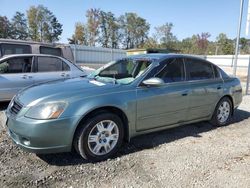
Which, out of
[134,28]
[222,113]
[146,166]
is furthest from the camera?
[134,28]

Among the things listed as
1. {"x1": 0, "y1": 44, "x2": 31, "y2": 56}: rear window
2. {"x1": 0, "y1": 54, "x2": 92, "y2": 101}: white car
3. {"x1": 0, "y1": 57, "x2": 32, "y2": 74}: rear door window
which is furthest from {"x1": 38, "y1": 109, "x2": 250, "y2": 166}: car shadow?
{"x1": 0, "y1": 44, "x2": 31, "y2": 56}: rear window

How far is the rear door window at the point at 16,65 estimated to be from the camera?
6599 mm

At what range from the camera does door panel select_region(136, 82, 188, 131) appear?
4258 millimetres

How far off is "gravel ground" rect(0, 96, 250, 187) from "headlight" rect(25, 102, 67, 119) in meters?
0.69

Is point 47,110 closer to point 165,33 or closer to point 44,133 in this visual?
point 44,133

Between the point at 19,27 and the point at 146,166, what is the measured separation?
154ft

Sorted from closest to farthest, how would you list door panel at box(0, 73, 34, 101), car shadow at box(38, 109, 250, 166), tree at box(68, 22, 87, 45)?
car shadow at box(38, 109, 250, 166)
door panel at box(0, 73, 34, 101)
tree at box(68, 22, 87, 45)

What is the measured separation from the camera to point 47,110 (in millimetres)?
3504

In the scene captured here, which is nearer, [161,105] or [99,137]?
[99,137]

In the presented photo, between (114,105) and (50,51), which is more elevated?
(50,51)

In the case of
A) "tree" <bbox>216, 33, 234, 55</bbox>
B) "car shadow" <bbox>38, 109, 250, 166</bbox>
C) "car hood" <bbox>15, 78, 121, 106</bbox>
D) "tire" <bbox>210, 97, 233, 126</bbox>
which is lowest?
"car shadow" <bbox>38, 109, 250, 166</bbox>

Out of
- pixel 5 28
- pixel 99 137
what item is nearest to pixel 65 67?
pixel 99 137

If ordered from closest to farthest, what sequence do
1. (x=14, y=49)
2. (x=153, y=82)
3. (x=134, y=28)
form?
(x=153, y=82) → (x=14, y=49) → (x=134, y=28)

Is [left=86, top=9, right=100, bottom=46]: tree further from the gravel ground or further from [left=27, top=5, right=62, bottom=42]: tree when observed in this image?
the gravel ground
